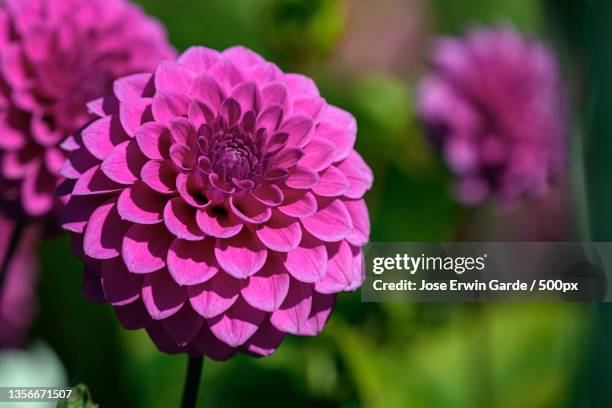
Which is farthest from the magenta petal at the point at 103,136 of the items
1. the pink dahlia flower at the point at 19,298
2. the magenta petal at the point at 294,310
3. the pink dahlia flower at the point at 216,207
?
the pink dahlia flower at the point at 19,298

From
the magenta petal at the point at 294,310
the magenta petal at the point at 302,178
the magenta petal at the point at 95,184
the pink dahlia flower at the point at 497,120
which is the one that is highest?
the pink dahlia flower at the point at 497,120

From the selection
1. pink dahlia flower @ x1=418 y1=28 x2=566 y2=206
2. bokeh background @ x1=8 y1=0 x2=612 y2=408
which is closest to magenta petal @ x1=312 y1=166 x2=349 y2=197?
bokeh background @ x1=8 y1=0 x2=612 y2=408

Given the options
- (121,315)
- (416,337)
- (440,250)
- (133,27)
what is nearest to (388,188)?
(416,337)

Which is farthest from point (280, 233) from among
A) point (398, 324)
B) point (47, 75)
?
point (398, 324)

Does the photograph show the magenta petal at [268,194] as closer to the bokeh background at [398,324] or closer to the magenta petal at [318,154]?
the magenta petal at [318,154]

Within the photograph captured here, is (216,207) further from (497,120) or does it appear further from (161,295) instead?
(497,120)

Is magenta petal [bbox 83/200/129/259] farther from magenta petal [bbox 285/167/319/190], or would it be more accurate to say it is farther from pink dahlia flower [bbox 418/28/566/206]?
pink dahlia flower [bbox 418/28/566/206]
